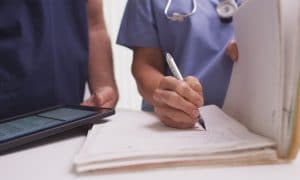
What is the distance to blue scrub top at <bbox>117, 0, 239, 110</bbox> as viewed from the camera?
2.36ft

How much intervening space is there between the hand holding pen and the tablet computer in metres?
0.09

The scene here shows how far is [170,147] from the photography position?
0.42 m

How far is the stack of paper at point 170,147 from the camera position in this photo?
392 mm

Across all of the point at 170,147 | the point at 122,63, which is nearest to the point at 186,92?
the point at 170,147

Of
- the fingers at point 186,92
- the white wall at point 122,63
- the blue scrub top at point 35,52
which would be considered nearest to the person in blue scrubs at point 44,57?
the blue scrub top at point 35,52

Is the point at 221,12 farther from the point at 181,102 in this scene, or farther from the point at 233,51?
the point at 181,102

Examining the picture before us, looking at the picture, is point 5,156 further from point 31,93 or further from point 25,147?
point 31,93

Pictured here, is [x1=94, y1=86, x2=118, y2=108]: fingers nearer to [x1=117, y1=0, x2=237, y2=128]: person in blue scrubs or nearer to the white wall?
[x1=117, y1=0, x2=237, y2=128]: person in blue scrubs

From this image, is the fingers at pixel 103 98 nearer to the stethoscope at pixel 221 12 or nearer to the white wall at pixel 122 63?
the stethoscope at pixel 221 12

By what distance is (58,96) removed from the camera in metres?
0.69

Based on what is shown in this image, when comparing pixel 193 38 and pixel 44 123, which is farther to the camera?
pixel 193 38

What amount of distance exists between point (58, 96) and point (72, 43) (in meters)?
0.11

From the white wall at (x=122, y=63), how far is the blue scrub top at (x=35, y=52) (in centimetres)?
71

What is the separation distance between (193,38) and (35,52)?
0.95 ft
